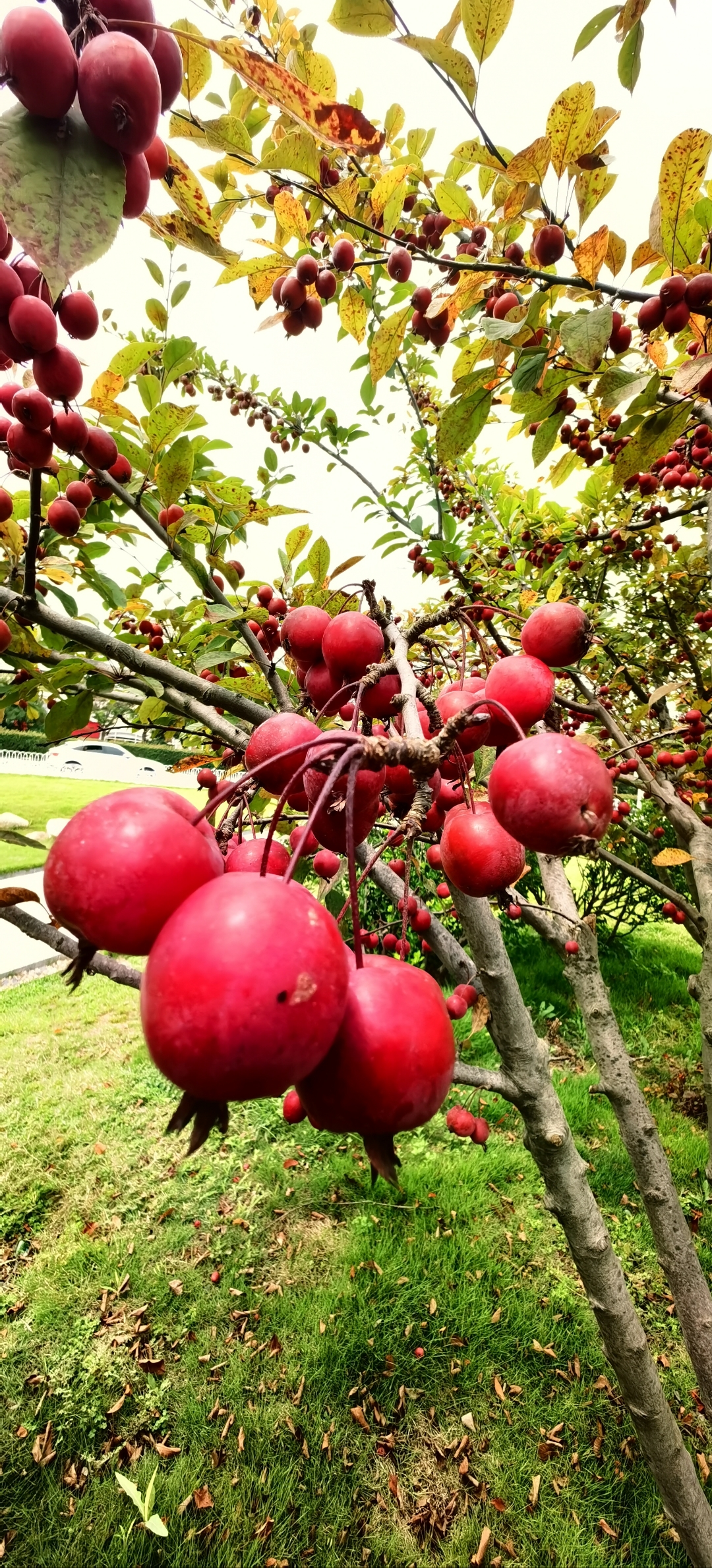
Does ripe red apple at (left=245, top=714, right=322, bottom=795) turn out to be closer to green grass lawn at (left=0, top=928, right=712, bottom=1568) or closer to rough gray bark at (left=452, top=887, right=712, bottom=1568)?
rough gray bark at (left=452, top=887, right=712, bottom=1568)

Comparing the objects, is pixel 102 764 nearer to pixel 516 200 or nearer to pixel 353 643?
pixel 516 200

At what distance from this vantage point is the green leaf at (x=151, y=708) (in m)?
1.60

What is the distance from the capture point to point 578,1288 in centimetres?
A: 331

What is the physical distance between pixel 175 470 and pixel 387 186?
774 mm

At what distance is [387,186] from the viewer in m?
1.51

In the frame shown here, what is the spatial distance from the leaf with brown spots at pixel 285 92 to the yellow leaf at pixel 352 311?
802 mm

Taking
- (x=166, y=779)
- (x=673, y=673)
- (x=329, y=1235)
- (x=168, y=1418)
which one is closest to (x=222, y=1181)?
(x=329, y=1235)

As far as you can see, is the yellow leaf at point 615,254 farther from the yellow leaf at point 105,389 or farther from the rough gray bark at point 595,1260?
the rough gray bark at point 595,1260

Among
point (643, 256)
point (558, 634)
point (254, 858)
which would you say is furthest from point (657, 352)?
point (254, 858)

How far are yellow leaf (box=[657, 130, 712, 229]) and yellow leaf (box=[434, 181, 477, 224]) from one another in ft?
1.87

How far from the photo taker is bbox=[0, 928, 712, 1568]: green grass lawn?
2383mm

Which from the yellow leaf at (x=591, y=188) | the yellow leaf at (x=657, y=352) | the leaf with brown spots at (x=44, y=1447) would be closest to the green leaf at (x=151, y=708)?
the yellow leaf at (x=591, y=188)

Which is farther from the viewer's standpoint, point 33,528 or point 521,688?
point 33,528

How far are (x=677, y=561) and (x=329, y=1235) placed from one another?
398 cm
